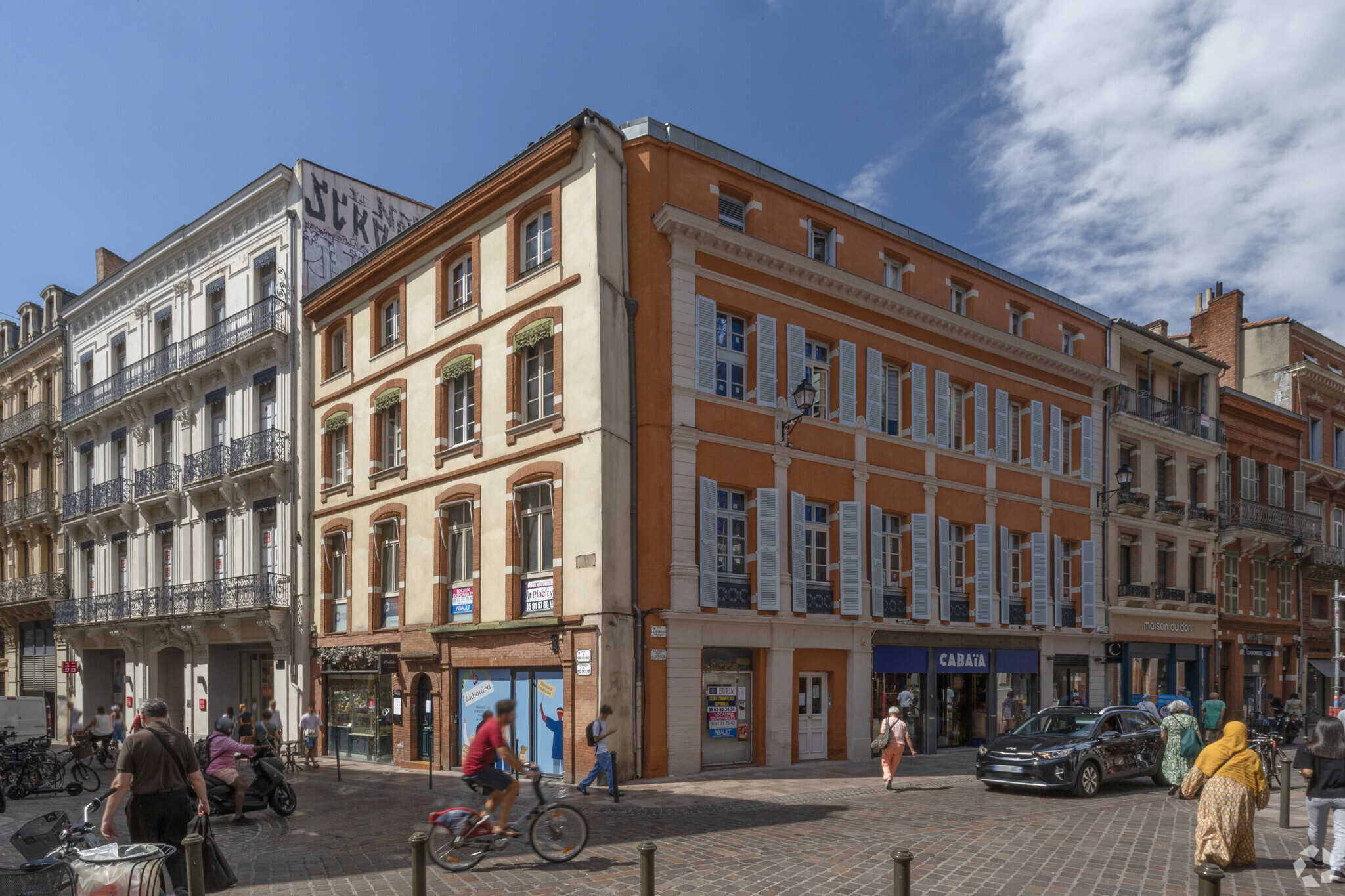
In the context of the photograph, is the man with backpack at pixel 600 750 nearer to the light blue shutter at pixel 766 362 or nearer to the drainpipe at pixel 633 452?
the drainpipe at pixel 633 452

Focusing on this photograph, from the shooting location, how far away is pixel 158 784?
8352 millimetres

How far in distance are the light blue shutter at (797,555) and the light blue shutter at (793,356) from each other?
1954 millimetres

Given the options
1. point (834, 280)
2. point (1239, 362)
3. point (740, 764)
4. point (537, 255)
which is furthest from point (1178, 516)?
point (537, 255)

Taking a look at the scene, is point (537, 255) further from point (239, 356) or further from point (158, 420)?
point (158, 420)

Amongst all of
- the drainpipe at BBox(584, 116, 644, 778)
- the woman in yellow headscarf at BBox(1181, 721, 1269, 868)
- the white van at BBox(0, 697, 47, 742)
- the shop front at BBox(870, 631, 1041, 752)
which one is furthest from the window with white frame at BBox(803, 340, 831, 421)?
the white van at BBox(0, 697, 47, 742)

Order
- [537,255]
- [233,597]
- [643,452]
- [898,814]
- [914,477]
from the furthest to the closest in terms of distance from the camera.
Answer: [233,597]
[914,477]
[537,255]
[643,452]
[898,814]

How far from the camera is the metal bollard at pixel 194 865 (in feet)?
24.9

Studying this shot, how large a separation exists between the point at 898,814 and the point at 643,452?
8051 mm

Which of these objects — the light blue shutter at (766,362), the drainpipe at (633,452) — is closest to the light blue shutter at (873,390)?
the light blue shutter at (766,362)

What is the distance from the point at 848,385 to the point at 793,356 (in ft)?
5.57

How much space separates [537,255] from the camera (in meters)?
21.3

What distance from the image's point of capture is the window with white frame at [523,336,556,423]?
816 inches

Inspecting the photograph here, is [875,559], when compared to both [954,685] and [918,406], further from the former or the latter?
[954,685]

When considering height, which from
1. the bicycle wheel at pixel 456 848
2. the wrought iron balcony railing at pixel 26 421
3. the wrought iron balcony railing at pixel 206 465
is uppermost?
the wrought iron balcony railing at pixel 26 421
